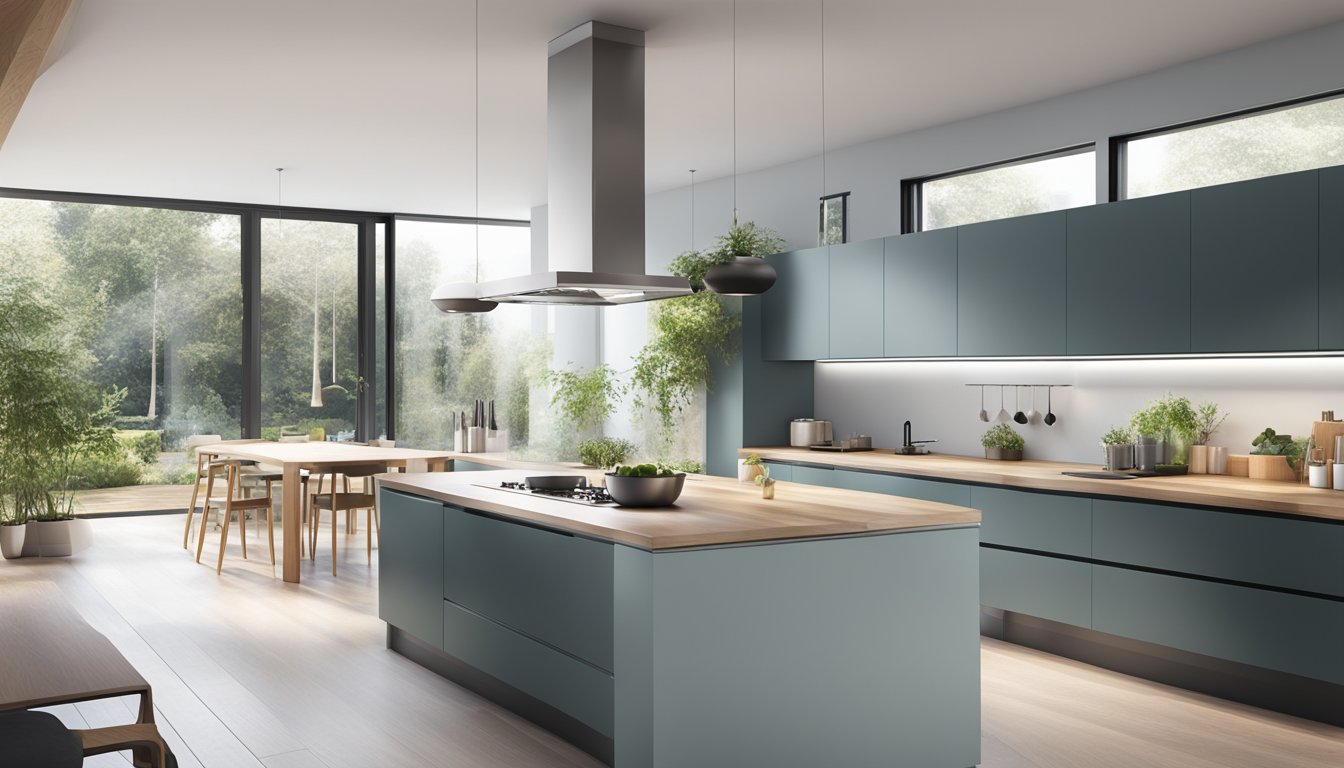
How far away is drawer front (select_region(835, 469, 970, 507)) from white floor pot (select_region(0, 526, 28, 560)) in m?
5.82

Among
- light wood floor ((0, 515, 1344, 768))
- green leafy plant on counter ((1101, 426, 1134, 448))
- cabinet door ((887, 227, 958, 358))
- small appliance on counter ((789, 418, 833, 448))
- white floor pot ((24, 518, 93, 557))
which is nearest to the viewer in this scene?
light wood floor ((0, 515, 1344, 768))

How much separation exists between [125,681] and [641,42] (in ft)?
12.3

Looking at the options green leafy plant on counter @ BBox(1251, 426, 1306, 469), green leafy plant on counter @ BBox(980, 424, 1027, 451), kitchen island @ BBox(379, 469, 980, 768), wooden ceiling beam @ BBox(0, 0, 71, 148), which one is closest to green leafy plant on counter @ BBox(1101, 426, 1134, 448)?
green leafy plant on counter @ BBox(1251, 426, 1306, 469)

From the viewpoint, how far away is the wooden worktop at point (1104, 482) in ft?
14.6

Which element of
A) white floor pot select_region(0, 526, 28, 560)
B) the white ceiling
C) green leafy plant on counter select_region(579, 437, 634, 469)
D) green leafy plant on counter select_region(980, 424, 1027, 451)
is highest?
the white ceiling

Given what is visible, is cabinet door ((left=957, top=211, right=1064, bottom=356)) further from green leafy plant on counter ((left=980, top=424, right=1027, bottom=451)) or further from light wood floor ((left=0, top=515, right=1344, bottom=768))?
light wood floor ((left=0, top=515, right=1344, bottom=768))

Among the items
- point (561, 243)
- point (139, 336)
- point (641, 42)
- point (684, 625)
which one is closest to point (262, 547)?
point (139, 336)

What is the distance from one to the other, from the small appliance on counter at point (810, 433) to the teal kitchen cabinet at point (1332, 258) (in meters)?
3.42

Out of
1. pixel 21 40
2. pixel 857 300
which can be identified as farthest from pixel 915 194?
pixel 21 40

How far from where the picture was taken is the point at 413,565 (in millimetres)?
5281

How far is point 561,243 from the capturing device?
5.34 m

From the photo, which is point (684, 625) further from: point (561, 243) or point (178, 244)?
point (178, 244)

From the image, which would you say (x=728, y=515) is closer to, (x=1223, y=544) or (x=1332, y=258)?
(x=1223, y=544)

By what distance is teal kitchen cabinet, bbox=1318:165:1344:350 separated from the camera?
180 inches
